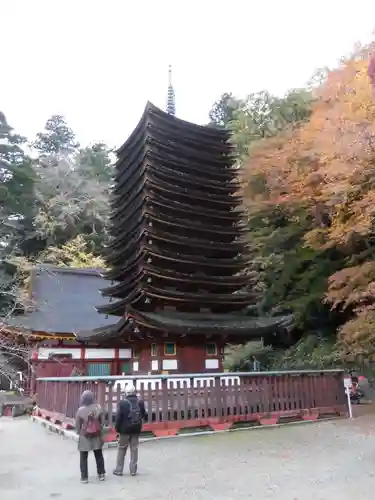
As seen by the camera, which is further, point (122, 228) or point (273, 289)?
point (273, 289)

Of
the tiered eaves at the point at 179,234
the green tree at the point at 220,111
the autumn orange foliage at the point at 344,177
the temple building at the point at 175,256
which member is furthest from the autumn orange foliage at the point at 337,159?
the green tree at the point at 220,111

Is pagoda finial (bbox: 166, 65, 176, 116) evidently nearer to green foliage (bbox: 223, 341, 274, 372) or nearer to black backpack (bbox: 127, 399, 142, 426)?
green foliage (bbox: 223, 341, 274, 372)

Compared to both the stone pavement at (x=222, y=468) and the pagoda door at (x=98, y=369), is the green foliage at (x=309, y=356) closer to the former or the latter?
the stone pavement at (x=222, y=468)

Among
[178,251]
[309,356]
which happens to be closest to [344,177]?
[178,251]

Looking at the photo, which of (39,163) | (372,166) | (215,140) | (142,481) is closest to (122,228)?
(215,140)

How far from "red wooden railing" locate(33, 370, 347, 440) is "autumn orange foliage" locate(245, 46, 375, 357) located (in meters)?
2.89

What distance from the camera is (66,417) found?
11984mm

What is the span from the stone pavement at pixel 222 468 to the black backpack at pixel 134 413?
2.61 feet

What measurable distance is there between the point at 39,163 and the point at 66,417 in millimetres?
36688

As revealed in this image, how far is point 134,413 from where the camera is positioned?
22.2 ft

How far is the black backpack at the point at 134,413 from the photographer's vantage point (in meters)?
6.72

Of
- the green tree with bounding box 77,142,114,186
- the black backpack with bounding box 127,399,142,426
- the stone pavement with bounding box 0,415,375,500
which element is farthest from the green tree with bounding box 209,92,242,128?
the black backpack with bounding box 127,399,142,426

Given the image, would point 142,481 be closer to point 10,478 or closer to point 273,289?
point 10,478

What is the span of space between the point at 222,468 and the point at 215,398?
13.2 ft
